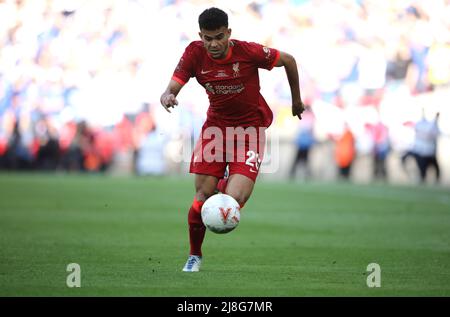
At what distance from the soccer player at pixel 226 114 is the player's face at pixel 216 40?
4 cm

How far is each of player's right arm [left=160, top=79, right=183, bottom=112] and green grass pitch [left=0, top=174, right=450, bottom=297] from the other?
5.01ft

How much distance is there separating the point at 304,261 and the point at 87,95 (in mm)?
34201

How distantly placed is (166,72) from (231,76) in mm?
31866

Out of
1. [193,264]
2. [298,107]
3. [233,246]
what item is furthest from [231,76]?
[233,246]

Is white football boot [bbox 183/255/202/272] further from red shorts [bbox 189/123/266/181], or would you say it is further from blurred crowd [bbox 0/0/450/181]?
blurred crowd [bbox 0/0/450/181]

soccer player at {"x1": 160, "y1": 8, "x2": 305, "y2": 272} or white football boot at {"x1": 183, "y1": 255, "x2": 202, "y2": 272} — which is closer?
white football boot at {"x1": 183, "y1": 255, "x2": 202, "y2": 272}

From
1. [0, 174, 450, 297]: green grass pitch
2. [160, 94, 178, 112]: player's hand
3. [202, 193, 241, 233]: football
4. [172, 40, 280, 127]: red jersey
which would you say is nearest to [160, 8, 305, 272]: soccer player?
[172, 40, 280, 127]: red jersey

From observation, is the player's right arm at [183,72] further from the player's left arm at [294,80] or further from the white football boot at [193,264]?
the white football boot at [193,264]

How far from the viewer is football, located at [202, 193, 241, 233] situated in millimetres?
8469

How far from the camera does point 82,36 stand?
147ft

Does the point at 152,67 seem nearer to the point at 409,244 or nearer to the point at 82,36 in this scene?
the point at 82,36

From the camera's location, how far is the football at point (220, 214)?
8469mm

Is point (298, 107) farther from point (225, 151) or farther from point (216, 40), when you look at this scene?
point (216, 40)
